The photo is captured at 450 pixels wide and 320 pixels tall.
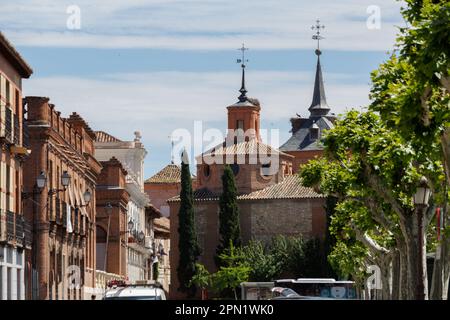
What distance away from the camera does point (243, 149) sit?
158875mm

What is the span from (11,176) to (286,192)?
3741 inches

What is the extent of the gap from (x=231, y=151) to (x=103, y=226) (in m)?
61.9

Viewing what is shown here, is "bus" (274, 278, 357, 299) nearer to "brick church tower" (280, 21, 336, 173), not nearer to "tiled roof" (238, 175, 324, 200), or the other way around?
"tiled roof" (238, 175, 324, 200)

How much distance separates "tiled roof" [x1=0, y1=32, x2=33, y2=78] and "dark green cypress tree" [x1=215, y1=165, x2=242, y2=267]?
81674mm

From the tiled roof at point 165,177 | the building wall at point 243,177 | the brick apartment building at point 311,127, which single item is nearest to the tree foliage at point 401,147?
the building wall at point 243,177

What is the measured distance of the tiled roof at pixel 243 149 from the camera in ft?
519

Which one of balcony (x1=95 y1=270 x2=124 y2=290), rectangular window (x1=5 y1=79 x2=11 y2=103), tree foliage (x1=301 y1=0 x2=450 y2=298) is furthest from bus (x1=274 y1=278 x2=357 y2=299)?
balcony (x1=95 y1=270 x2=124 y2=290)

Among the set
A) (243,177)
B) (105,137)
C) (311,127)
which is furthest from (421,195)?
(311,127)

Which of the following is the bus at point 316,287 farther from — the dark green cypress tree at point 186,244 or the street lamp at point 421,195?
the dark green cypress tree at point 186,244

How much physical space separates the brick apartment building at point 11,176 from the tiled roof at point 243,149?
103 meters

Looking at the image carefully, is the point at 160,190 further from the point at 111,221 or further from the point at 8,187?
the point at 8,187

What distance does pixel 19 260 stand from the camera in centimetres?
5206

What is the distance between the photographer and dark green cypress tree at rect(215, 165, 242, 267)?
136 meters

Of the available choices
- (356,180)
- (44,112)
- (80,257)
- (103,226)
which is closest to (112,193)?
(103,226)
